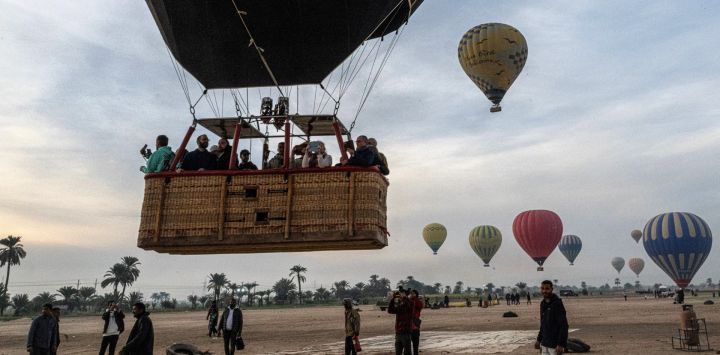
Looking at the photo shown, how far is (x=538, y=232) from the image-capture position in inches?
1935

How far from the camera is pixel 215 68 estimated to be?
27.0ft

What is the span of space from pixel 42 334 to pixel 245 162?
5.09 m

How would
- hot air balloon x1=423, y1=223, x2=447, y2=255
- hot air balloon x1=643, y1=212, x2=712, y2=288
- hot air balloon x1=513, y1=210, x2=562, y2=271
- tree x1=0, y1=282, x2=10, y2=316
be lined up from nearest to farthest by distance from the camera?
hot air balloon x1=643, y1=212, x2=712, y2=288, hot air balloon x1=513, y1=210, x2=562, y2=271, hot air balloon x1=423, y1=223, x2=447, y2=255, tree x1=0, y1=282, x2=10, y2=316

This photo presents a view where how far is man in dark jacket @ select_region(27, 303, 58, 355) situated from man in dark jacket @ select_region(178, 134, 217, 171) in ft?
15.3

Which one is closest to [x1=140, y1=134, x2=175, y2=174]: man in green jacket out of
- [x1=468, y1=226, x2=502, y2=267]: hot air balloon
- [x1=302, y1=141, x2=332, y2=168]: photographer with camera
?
[x1=302, y1=141, x2=332, y2=168]: photographer with camera

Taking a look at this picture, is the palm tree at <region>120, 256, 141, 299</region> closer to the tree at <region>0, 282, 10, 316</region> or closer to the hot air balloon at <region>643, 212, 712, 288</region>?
the tree at <region>0, 282, 10, 316</region>

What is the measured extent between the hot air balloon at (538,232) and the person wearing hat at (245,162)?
4545cm

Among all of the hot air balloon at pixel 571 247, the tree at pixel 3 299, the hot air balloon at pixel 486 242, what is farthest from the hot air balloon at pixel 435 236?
the tree at pixel 3 299

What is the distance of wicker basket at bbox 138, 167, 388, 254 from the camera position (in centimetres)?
615

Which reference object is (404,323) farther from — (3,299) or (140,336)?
(3,299)

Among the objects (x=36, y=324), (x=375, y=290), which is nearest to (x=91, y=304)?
(x=375, y=290)

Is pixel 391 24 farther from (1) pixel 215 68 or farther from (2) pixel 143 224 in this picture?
(2) pixel 143 224

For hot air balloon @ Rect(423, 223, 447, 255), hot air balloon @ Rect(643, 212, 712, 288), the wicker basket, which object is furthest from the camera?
hot air balloon @ Rect(423, 223, 447, 255)

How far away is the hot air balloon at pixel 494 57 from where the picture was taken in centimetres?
3416
